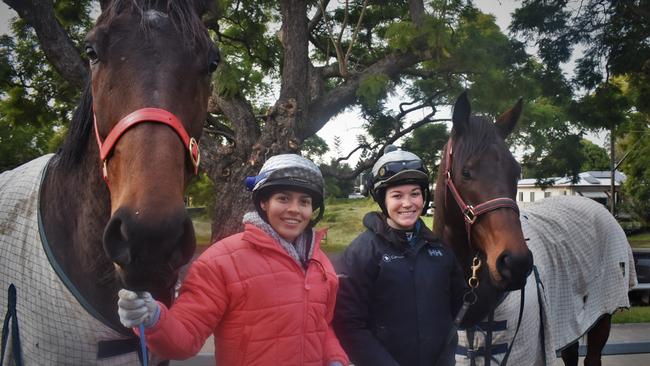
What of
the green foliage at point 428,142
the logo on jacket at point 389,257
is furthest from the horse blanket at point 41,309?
the green foliage at point 428,142

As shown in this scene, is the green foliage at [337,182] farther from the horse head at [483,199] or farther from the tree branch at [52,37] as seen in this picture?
the horse head at [483,199]

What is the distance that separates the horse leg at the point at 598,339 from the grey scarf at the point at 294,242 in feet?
10.5

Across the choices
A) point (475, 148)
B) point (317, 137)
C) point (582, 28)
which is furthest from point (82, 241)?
point (317, 137)

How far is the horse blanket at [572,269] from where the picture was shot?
290 cm

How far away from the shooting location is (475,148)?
2502mm

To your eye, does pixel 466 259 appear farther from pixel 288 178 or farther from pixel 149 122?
pixel 149 122

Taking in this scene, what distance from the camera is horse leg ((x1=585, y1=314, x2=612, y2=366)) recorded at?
3902mm

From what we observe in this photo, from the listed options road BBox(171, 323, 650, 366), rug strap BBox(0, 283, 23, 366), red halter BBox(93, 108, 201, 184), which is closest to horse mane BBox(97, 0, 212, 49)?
red halter BBox(93, 108, 201, 184)

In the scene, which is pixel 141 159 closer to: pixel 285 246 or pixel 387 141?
pixel 285 246

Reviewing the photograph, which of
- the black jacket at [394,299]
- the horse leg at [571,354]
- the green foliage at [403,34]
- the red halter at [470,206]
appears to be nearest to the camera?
the black jacket at [394,299]

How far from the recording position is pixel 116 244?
1.13m

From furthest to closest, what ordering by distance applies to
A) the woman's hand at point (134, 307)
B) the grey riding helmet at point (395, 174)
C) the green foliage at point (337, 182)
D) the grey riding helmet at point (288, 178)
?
1. the green foliage at point (337, 182)
2. the grey riding helmet at point (395, 174)
3. the grey riding helmet at point (288, 178)
4. the woman's hand at point (134, 307)

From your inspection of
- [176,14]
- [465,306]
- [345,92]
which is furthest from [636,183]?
[176,14]

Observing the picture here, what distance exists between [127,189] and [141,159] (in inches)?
3.2
